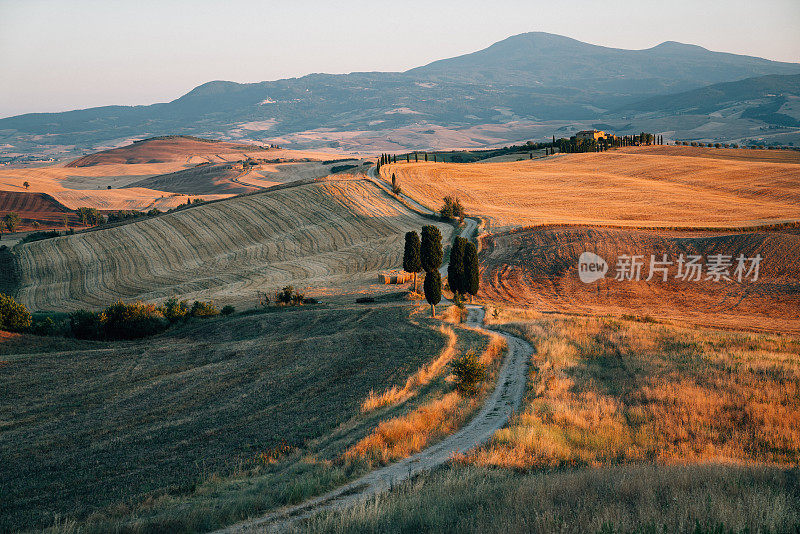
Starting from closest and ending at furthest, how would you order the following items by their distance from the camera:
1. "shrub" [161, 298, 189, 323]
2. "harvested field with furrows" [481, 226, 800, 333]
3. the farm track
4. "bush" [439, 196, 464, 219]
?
the farm track < "shrub" [161, 298, 189, 323] < "harvested field with furrows" [481, 226, 800, 333] < "bush" [439, 196, 464, 219]

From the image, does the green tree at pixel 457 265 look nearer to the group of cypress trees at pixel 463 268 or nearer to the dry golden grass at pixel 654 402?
the group of cypress trees at pixel 463 268

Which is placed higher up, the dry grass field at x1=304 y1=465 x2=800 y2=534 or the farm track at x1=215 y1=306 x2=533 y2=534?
the dry grass field at x1=304 y1=465 x2=800 y2=534

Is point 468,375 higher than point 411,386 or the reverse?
higher

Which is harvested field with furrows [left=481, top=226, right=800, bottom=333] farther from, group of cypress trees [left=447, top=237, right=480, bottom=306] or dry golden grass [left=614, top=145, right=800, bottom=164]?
dry golden grass [left=614, top=145, right=800, bottom=164]

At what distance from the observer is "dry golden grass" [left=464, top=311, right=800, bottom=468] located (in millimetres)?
16703

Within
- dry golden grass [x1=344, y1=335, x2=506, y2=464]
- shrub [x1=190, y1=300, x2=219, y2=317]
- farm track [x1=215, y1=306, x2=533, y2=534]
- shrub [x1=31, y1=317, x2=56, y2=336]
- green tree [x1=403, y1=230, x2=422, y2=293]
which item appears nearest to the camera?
farm track [x1=215, y1=306, x2=533, y2=534]

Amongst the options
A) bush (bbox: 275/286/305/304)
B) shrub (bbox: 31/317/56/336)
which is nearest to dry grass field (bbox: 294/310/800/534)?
bush (bbox: 275/286/305/304)

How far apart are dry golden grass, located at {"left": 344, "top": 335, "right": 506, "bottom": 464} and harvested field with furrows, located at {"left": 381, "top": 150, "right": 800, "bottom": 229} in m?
60.7

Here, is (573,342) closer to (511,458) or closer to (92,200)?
(511,458)

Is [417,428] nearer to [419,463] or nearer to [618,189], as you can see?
[419,463]

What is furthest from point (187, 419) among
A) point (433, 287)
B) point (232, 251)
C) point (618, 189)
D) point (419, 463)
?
point (618, 189)

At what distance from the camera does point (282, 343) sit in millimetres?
34531

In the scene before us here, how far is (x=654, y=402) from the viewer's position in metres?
22.3

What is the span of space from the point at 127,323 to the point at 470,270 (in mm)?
29455
